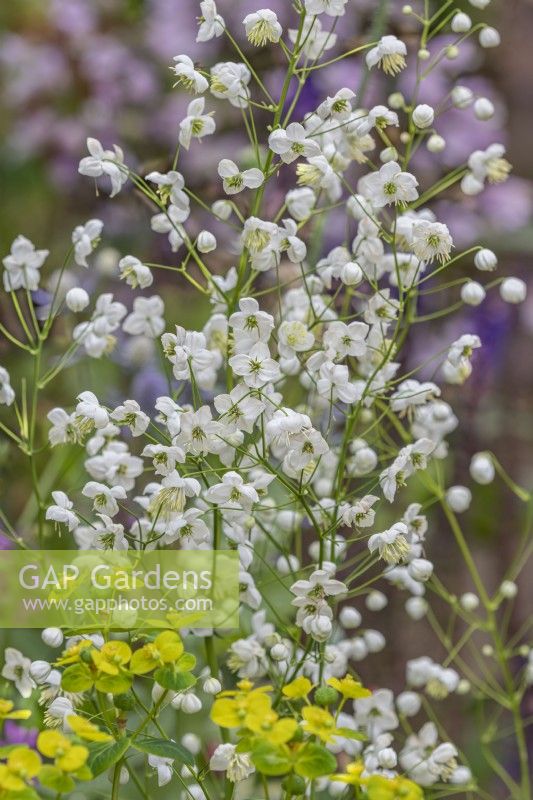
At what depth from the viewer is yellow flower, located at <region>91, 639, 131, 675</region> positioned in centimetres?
46

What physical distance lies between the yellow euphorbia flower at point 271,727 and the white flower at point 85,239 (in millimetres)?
273

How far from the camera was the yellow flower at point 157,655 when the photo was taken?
477mm

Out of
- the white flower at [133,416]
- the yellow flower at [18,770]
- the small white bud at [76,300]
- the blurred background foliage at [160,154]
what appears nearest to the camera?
the yellow flower at [18,770]

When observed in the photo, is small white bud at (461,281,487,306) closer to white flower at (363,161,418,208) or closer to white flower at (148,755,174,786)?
white flower at (363,161,418,208)

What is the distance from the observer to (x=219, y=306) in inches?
24.3

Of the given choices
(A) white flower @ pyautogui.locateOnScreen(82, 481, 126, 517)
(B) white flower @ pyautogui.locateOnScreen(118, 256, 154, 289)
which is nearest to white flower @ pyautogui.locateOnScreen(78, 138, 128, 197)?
(B) white flower @ pyautogui.locateOnScreen(118, 256, 154, 289)

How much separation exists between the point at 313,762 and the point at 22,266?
32 cm

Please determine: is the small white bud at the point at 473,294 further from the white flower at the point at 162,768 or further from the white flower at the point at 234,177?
the white flower at the point at 162,768

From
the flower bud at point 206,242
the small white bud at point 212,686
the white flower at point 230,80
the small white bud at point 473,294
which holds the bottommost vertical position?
the small white bud at point 212,686

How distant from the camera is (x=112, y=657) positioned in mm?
470

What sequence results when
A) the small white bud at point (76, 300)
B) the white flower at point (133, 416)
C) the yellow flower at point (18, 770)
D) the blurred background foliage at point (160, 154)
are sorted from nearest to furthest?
the yellow flower at point (18, 770) → the white flower at point (133, 416) → the small white bud at point (76, 300) → the blurred background foliage at point (160, 154)

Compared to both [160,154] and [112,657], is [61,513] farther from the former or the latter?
[160,154]

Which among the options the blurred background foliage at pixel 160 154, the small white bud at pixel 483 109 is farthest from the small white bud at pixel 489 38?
the blurred background foliage at pixel 160 154

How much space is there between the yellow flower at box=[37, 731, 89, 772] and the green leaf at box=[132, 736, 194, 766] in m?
0.06
